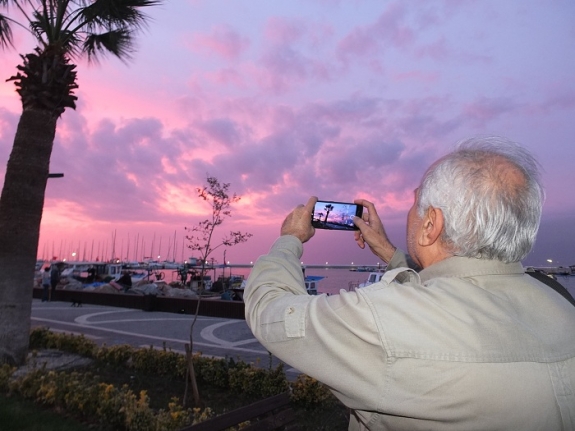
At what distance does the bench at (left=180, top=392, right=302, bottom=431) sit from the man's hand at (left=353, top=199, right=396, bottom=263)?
1.88 metres

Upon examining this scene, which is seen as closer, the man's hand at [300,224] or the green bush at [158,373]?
the man's hand at [300,224]

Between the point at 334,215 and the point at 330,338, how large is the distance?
88 centimetres

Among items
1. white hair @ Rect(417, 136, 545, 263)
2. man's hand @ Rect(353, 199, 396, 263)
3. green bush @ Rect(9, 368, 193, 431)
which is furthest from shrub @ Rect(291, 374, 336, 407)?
white hair @ Rect(417, 136, 545, 263)

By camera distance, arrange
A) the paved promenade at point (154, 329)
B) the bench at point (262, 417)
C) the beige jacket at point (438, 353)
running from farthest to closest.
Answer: the paved promenade at point (154, 329)
the bench at point (262, 417)
the beige jacket at point (438, 353)

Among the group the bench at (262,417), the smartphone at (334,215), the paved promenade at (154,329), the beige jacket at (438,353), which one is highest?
the smartphone at (334,215)

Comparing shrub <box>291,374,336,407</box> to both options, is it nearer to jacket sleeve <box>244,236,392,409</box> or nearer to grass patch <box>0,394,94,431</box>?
grass patch <box>0,394,94,431</box>

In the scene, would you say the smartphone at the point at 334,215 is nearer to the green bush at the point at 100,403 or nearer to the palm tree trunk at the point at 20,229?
the green bush at the point at 100,403

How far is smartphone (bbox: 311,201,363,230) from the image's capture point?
6.02ft

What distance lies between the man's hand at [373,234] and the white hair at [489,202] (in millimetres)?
627

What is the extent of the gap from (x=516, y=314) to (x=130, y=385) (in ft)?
23.6

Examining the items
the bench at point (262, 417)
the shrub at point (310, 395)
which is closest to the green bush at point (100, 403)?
the bench at point (262, 417)

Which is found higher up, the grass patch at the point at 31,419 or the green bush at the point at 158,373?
the green bush at the point at 158,373

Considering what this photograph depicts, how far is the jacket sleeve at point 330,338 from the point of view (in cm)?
108

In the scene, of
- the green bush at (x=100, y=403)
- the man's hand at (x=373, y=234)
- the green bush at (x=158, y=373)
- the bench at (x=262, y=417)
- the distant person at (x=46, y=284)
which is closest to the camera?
the man's hand at (x=373, y=234)
